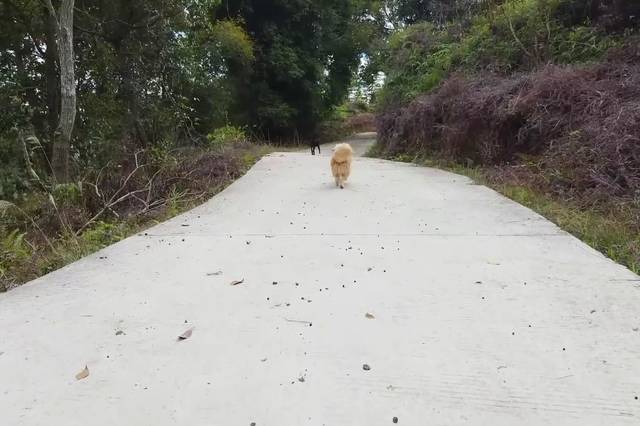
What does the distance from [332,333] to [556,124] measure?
18.6 feet

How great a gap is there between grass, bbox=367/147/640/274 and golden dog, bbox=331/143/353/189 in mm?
2251

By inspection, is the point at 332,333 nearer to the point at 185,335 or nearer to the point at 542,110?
the point at 185,335

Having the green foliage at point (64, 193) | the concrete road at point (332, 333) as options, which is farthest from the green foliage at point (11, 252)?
the green foliage at point (64, 193)

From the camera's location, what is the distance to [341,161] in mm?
7582

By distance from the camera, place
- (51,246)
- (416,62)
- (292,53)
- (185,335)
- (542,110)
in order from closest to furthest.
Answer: (185,335) → (51,246) → (542,110) → (416,62) → (292,53)

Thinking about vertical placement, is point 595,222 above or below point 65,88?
below

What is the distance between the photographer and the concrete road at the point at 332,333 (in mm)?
2145

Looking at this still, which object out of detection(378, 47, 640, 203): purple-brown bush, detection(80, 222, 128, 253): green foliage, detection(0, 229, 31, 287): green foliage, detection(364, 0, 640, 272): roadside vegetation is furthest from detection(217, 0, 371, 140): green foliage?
detection(0, 229, 31, 287): green foliage

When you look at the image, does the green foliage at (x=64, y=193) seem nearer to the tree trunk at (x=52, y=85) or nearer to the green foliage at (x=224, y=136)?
the tree trunk at (x=52, y=85)

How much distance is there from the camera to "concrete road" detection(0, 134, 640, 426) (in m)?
2.14

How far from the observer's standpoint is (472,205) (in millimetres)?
6047

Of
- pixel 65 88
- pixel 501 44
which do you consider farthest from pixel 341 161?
pixel 501 44

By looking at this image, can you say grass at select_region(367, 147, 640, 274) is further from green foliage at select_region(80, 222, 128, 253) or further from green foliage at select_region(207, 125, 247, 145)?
green foliage at select_region(207, 125, 247, 145)

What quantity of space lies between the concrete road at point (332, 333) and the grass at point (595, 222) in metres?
0.18
